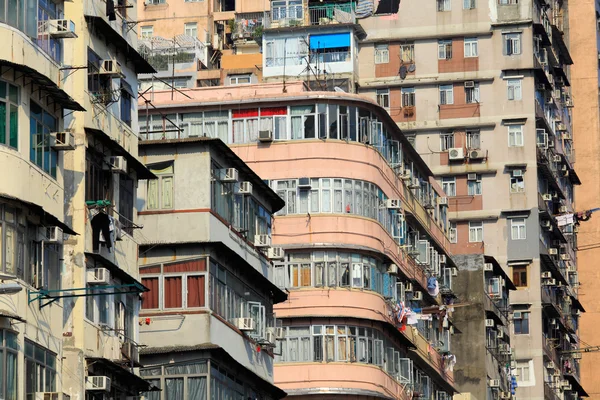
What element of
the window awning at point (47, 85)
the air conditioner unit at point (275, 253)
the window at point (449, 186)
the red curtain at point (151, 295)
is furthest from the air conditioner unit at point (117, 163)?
the window at point (449, 186)

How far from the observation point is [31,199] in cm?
3334

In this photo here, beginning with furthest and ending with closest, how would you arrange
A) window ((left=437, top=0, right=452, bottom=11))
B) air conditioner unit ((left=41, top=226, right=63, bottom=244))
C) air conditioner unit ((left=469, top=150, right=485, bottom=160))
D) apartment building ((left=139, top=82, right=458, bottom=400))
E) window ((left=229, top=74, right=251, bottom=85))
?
1. window ((left=229, top=74, right=251, bottom=85))
2. window ((left=437, top=0, right=452, bottom=11))
3. air conditioner unit ((left=469, top=150, right=485, bottom=160))
4. apartment building ((left=139, top=82, right=458, bottom=400))
5. air conditioner unit ((left=41, top=226, right=63, bottom=244))

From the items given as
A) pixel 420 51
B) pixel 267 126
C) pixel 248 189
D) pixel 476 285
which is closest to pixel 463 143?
pixel 420 51

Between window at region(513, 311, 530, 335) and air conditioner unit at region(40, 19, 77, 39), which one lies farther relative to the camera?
window at region(513, 311, 530, 335)

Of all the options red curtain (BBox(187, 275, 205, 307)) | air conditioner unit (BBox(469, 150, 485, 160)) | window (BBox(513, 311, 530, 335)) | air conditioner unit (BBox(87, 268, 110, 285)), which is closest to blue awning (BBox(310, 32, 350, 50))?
air conditioner unit (BBox(469, 150, 485, 160))

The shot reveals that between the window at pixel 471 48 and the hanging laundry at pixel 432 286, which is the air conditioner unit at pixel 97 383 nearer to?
the hanging laundry at pixel 432 286

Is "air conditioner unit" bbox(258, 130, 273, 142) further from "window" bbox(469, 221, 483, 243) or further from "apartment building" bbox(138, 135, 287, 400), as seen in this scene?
"window" bbox(469, 221, 483, 243)

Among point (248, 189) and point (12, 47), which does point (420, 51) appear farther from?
point (12, 47)

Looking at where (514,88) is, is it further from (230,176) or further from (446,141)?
(230,176)

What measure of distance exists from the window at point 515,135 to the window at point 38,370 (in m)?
57.7

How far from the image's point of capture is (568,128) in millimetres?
104375

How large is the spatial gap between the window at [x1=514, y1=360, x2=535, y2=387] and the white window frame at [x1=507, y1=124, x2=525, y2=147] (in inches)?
453

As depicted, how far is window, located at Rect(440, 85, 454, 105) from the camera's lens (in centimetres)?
8962

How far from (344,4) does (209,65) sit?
1533 cm
